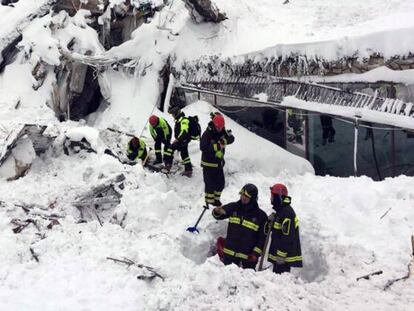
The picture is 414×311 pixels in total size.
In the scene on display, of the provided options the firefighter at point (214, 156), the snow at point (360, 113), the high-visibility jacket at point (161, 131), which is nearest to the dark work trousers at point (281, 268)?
the firefighter at point (214, 156)

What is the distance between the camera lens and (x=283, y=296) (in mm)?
5305

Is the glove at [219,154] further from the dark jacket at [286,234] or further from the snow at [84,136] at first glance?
the snow at [84,136]

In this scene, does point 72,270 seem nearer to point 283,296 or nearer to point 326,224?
point 283,296

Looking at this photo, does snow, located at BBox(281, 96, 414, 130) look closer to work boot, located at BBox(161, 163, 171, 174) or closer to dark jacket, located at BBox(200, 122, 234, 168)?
dark jacket, located at BBox(200, 122, 234, 168)

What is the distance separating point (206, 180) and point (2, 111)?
567cm

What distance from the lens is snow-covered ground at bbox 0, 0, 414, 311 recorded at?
5.34 metres

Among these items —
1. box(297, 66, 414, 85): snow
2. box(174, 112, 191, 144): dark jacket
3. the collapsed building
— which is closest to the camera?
box(297, 66, 414, 85): snow

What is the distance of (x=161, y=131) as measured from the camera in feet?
→ 31.3

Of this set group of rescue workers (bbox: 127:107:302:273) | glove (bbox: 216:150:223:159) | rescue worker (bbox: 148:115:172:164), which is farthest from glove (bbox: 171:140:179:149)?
group of rescue workers (bbox: 127:107:302:273)

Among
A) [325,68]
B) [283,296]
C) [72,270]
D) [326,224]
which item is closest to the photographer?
[283,296]

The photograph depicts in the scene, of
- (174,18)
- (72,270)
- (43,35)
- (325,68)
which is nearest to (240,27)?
(174,18)

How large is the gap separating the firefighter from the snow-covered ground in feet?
1.25

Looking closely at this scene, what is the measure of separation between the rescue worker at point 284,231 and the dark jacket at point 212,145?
8.03ft

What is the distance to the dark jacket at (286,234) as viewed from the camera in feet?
19.2
